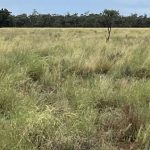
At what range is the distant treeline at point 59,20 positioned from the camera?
273 feet

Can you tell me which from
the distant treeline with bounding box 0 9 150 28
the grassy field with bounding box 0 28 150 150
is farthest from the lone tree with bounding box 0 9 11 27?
the grassy field with bounding box 0 28 150 150

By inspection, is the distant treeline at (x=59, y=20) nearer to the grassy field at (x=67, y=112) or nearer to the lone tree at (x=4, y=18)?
the lone tree at (x=4, y=18)

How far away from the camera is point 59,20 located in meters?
95.9

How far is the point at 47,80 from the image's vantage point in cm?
790

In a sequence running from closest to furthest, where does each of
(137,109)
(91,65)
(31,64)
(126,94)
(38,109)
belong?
(38,109) → (137,109) → (126,94) → (31,64) → (91,65)

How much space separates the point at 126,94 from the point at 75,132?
174cm

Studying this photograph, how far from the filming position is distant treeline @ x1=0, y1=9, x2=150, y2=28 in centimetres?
8319

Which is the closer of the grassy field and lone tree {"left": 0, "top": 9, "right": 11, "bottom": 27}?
the grassy field

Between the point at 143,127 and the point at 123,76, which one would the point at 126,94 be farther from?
the point at 123,76

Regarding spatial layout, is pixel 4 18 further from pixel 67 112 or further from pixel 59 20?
pixel 67 112

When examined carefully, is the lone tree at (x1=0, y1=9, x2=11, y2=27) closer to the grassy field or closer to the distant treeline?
the distant treeline

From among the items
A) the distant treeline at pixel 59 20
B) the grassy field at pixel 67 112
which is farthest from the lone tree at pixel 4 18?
the grassy field at pixel 67 112

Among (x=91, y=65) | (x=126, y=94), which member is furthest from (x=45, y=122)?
(x=91, y=65)

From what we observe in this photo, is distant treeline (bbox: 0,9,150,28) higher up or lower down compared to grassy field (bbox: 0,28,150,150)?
lower down
